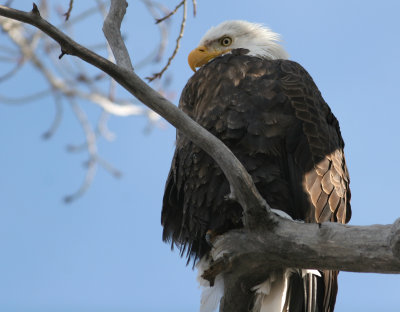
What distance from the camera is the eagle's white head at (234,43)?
4305 millimetres

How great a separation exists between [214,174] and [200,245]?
1.66ft

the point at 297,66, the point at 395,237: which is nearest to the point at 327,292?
the point at 395,237

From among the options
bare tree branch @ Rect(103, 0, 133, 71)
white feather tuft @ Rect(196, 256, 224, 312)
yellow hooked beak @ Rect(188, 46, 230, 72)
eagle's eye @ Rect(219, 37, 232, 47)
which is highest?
eagle's eye @ Rect(219, 37, 232, 47)

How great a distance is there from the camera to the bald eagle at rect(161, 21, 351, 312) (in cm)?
339

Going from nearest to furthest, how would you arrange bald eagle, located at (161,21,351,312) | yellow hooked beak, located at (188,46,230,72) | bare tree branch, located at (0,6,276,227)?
bare tree branch, located at (0,6,276,227) → bald eagle, located at (161,21,351,312) → yellow hooked beak, located at (188,46,230,72)

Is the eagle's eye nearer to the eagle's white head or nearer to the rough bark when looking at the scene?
the eagle's white head

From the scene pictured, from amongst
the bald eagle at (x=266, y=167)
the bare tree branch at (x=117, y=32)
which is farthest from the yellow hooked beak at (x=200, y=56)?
the bare tree branch at (x=117, y=32)

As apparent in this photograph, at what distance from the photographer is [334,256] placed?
2805 millimetres

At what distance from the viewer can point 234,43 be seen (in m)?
4.38

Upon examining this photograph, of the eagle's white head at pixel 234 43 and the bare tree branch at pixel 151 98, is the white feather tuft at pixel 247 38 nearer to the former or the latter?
the eagle's white head at pixel 234 43

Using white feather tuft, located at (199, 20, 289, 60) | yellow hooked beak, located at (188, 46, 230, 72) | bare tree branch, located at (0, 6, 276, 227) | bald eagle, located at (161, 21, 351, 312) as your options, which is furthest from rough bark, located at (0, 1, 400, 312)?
white feather tuft, located at (199, 20, 289, 60)

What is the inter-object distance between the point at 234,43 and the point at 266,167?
1.30 m

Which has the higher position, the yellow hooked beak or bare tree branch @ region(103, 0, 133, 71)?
the yellow hooked beak

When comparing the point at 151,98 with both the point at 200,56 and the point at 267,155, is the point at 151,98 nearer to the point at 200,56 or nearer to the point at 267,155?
the point at 267,155
